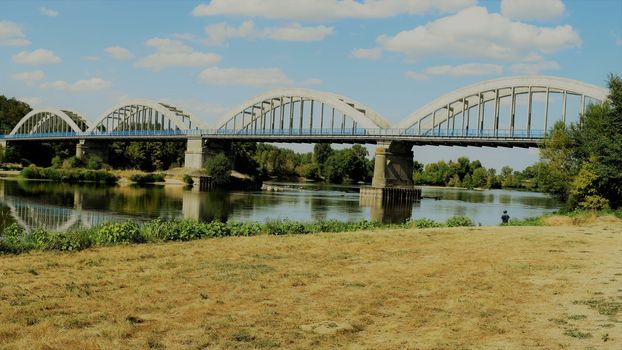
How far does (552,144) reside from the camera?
44.9 metres

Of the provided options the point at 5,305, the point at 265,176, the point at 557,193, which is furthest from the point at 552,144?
the point at 265,176

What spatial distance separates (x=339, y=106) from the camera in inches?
3612

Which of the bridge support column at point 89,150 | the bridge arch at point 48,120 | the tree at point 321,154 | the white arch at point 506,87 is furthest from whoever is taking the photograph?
the tree at point 321,154

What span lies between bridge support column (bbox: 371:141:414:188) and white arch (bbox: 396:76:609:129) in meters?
5.26

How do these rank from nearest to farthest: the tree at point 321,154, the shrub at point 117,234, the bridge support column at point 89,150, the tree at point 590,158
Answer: the shrub at point 117,234 → the tree at point 590,158 → the bridge support column at point 89,150 → the tree at point 321,154

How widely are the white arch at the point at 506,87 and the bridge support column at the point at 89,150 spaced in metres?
66.1

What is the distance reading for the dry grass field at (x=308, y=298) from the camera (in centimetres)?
855

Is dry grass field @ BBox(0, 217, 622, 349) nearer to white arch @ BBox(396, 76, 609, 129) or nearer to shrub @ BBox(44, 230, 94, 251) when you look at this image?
shrub @ BBox(44, 230, 94, 251)

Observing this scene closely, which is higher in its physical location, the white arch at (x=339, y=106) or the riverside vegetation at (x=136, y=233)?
the white arch at (x=339, y=106)

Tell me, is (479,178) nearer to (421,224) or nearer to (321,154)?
(321,154)

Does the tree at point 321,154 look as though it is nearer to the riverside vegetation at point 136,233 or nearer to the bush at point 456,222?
the bush at point 456,222

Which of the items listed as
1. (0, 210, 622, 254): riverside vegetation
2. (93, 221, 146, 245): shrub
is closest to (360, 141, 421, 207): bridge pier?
(0, 210, 622, 254): riverside vegetation

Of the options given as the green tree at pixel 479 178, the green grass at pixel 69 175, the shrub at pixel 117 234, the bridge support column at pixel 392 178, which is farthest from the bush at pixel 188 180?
the green tree at pixel 479 178

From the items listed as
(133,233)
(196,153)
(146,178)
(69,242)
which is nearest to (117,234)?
(133,233)
